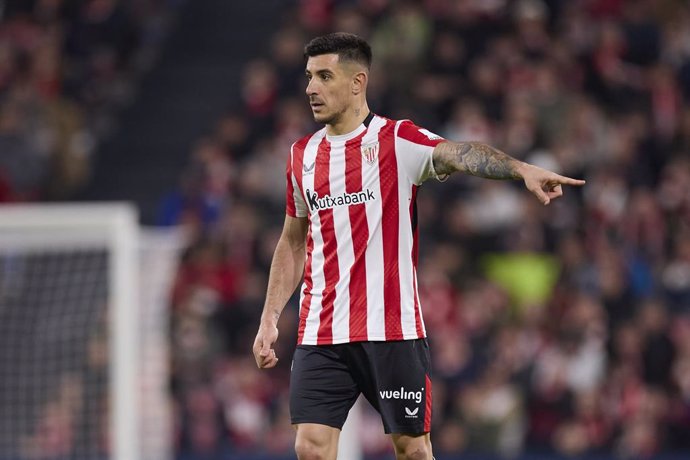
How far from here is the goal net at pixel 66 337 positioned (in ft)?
34.2

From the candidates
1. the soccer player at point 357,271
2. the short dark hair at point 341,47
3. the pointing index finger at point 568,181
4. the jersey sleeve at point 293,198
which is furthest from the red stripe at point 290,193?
the pointing index finger at point 568,181

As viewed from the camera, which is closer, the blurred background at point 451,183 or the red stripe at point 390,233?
the red stripe at point 390,233

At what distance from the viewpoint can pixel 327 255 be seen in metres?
6.30

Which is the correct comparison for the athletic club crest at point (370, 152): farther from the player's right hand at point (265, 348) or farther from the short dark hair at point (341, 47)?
the player's right hand at point (265, 348)

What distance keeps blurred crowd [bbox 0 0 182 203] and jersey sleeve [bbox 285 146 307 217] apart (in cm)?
924

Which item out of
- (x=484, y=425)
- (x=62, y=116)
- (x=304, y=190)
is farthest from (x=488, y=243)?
(x=304, y=190)

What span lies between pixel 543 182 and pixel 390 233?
2.98 ft

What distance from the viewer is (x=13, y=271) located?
429 inches

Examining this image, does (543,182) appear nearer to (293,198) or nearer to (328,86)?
(328,86)

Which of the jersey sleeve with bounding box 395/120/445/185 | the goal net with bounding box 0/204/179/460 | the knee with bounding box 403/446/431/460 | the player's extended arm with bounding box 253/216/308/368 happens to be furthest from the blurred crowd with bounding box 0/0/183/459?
the jersey sleeve with bounding box 395/120/445/185

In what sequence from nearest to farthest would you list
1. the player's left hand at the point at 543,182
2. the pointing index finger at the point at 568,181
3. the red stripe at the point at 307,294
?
1. the pointing index finger at the point at 568,181
2. the player's left hand at the point at 543,182
3. the red stripe at the point at 307,294

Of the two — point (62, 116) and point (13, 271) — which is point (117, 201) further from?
point (13, 271)

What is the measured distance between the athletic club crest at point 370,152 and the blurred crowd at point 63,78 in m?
9.59

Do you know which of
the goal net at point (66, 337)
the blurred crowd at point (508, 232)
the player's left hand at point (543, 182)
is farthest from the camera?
the blurred crowd at point (508, 232)
